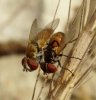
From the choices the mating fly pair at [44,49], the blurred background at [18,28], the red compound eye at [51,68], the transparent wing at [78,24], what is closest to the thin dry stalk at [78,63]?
the transparent wing at [78,24]

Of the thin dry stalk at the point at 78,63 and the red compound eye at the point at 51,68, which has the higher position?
the thin dry stalk at the point at 78,63

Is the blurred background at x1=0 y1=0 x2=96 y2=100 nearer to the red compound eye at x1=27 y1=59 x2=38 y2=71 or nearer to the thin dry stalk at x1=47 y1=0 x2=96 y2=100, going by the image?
the red compound eye at x1=27 y1=59 x2=38 y2=71

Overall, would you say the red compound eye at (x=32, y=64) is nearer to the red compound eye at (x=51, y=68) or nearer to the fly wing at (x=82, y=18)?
the red compound eye at (x=51, y=68)

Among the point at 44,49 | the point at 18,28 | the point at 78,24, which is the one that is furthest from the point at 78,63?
the point at 18,28

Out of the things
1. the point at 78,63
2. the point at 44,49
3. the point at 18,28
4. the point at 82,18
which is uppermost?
the point at 82,18

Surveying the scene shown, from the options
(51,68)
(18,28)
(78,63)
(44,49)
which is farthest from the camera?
(18,28)

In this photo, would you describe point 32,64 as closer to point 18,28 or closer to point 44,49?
point 44,49

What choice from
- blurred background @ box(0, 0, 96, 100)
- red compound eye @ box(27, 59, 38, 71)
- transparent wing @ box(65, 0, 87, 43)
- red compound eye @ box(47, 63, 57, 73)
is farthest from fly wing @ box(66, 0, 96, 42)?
blurred background @ box(0, 0, 96, 100)
